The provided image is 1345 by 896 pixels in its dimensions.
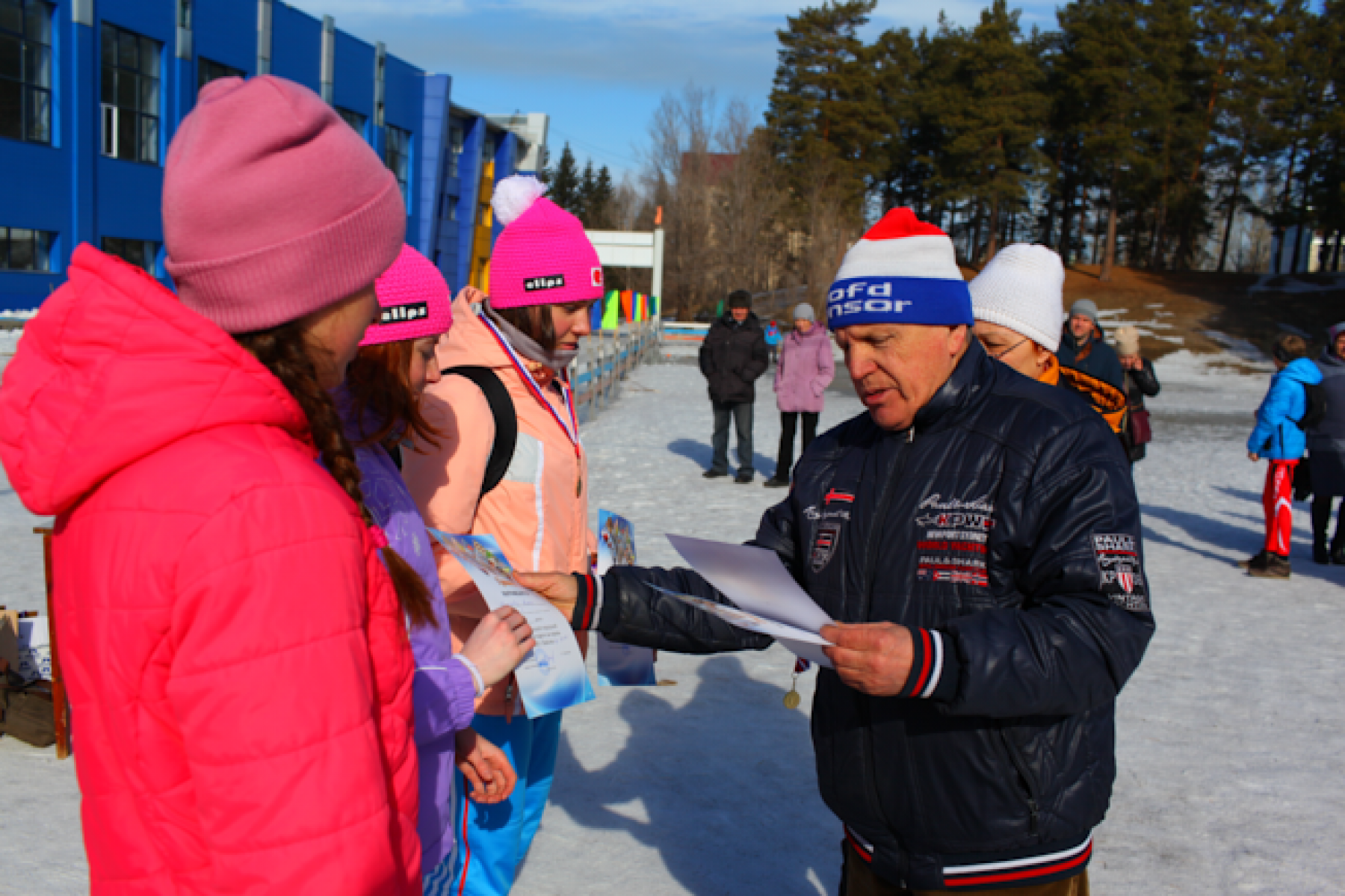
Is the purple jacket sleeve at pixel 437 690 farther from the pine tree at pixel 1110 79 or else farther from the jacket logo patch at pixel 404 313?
the pine tree at pixel 1110 79

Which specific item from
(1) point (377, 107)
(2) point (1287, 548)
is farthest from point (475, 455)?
(1) point (377, 107)

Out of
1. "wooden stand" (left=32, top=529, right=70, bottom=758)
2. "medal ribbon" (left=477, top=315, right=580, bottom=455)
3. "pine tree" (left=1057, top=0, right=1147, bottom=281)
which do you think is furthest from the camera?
"pine tree" (left=1057, top=0, right=1147, bottom=281)

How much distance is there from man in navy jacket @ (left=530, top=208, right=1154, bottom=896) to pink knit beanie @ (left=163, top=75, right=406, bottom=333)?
1.02m

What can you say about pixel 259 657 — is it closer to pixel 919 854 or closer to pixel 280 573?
pixel 280 573

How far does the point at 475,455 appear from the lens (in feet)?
8.30

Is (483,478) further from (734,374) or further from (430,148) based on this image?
(430,148)

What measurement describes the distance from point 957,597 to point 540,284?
1562mm

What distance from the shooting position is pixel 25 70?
19.8 m

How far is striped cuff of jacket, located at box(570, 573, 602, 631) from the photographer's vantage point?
7.27 ft

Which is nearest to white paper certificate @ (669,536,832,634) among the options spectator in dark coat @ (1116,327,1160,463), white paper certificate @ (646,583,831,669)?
white paper certificate @ (646,583,831,669)

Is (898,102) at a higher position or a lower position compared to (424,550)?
higher

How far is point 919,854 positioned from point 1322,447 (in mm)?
7565

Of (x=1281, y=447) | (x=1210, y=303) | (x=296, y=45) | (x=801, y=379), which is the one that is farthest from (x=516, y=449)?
(x=1210, y=303)

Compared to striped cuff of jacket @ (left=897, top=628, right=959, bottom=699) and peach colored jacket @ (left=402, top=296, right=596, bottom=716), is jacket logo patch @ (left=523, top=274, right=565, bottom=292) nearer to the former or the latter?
peach colored jacket @ (left=402, top=296, right=596, bottom=716)
